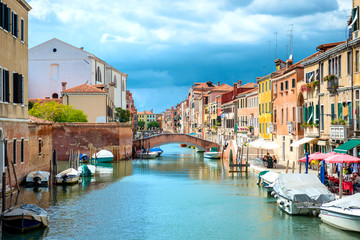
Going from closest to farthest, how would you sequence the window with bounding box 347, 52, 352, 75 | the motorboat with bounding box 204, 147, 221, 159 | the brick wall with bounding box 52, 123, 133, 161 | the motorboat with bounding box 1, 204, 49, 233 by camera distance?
the motorboat with bounding box 1, 204, 49, 233 < the window with bounding box 347, 52, 352, 75 < the brick wall with bounding box 52, 123, 133, 161 < the motorboat with bounding box 204, 147, 221, 159

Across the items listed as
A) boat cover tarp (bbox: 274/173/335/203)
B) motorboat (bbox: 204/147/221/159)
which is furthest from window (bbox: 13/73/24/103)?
motorboat (bbox: 204/147/221/159)

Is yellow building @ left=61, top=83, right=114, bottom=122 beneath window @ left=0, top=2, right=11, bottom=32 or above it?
beneath

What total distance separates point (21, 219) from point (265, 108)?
28256 millimetres

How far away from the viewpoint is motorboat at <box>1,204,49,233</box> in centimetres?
1432

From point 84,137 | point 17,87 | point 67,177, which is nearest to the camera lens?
point 17,87

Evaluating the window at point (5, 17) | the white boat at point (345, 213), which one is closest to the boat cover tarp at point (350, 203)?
the white boat at point (345, 213)

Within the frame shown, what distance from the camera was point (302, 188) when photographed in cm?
1730

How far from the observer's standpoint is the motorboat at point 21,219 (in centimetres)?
Answer: 1432

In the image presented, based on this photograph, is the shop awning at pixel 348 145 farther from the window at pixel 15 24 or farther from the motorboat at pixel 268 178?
the window at pixel 15 24

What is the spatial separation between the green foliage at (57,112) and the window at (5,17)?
939 inches

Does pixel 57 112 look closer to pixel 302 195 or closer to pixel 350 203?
pixel 302 195

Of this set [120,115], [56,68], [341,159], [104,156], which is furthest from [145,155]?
[341,159]

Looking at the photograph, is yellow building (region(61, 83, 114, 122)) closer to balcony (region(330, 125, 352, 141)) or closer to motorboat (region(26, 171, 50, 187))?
motorboat (region(26, 171, 50, 187))

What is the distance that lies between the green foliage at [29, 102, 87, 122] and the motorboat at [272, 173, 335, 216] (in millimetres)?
29235
